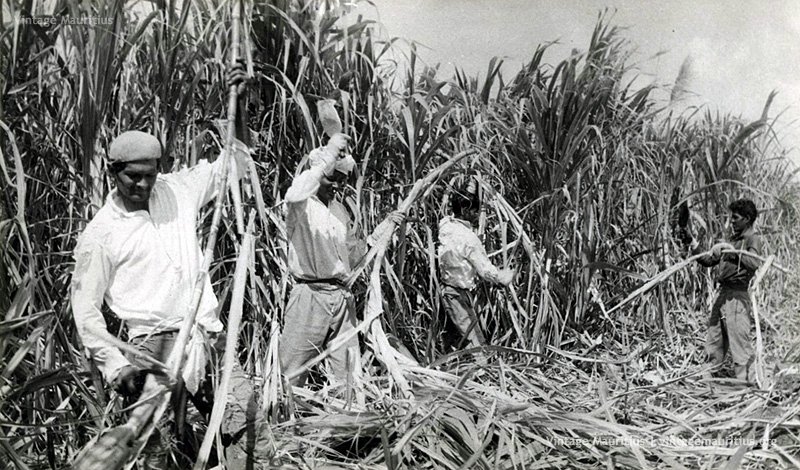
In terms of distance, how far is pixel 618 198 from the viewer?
3838mm

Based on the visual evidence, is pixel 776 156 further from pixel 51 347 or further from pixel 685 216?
pixel 51 347

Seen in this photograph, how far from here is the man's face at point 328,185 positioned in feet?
8.70

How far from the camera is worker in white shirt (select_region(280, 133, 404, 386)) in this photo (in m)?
2.55

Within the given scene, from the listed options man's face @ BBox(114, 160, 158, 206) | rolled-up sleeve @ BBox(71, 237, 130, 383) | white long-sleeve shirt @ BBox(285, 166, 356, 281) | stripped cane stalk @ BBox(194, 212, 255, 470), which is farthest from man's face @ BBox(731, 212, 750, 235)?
rolled-up sleeve @ BBox(71, 237, 130, 383)

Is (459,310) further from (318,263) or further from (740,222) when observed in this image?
(740,222)

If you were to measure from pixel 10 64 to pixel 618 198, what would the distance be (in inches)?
124

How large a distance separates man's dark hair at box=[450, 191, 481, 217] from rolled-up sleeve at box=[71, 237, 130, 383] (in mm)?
1942

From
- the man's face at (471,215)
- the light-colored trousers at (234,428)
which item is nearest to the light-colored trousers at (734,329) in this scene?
the man's face at (471,215)

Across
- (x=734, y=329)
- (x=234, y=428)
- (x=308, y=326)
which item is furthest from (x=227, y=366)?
(x=734, y=329)

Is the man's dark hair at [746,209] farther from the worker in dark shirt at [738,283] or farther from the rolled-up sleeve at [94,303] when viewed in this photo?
the rolled-up sleeve at [94,303]

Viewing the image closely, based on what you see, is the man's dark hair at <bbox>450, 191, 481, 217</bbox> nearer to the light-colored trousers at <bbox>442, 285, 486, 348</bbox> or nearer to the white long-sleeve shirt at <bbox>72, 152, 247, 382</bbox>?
the light-colored trousers at <bbox>442, 285, 486, 348</bbox>

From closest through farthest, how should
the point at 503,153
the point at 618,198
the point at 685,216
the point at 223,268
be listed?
the point at 223,268 < the point at 503,153 < the point at 618,198 < the point at 685,216

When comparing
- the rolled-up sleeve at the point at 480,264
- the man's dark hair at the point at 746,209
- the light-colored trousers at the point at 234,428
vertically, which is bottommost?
the light-colored trousers at the point at 234,428

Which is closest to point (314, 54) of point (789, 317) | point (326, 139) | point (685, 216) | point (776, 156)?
point (326, 139)
